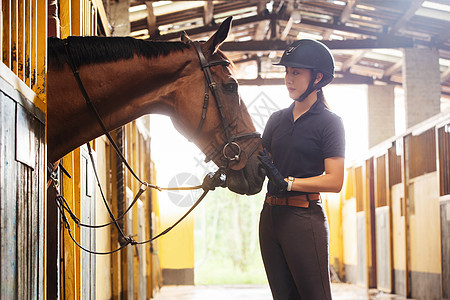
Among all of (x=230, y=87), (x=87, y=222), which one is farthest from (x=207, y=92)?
(x=87, y=222)

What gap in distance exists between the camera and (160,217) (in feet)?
34.1

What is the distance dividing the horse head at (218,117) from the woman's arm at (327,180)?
0.24 metres

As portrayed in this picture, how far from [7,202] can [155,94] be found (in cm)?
87

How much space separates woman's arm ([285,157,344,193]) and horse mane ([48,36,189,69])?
67cm

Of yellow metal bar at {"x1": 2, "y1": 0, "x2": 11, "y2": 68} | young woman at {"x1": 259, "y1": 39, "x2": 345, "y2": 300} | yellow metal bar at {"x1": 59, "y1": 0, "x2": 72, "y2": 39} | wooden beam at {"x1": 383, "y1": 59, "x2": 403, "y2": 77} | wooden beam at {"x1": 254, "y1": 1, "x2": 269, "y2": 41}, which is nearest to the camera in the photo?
yellow metal bar at {"x1": 2, "y1": 0, "x2": 11, "y2": 68}

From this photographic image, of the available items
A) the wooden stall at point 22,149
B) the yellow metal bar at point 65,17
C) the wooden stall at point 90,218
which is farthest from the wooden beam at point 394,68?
the wooden stall at point 22,149

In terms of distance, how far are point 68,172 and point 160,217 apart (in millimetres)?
7760

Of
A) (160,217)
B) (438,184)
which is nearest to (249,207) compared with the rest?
(160,217)

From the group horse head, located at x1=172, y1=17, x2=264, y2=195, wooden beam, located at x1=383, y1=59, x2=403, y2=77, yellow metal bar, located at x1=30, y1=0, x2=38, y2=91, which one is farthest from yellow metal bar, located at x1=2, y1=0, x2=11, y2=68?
wooden beam, located at x1=383, y1=59, x2=403, y2=77

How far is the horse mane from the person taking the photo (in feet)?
6.66

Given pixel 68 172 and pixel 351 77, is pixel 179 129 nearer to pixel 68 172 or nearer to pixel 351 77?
pixel 68 172

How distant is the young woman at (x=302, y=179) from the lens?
1983 millimetres

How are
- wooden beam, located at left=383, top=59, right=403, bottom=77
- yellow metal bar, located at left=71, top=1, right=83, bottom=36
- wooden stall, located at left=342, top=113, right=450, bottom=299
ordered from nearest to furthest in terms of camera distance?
yellow metal bar, located at left=71, top=1, right=83, bottom=36 → wooden stall, located at left=342, top=113, right=450, bottom=299 → wooden beam, located at left=383, top=59, right=403, bottom=77

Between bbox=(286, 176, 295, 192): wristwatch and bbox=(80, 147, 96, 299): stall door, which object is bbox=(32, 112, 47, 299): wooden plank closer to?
bbox=(286, 176, 295, 192): wristwatch
